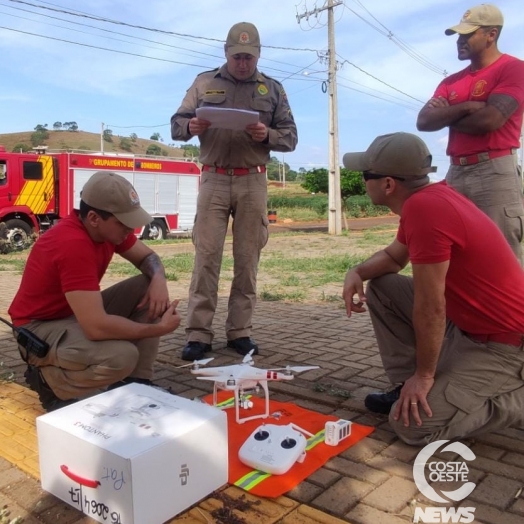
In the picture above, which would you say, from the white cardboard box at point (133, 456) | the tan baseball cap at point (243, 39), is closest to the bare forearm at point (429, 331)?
the white cardboard box at point (133, 456)

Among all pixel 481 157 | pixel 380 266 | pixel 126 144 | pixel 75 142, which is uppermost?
pixel 126 144

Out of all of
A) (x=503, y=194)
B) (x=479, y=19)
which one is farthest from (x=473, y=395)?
(x=479, y=19)

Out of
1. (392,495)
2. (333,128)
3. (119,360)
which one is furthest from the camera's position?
(333,128)

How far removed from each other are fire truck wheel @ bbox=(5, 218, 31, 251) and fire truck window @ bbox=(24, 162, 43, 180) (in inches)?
47.9

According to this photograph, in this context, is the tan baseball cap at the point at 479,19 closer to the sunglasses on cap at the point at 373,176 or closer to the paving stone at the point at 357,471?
the sunglasses on cap at the point at 373,176

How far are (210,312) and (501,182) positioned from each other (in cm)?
204

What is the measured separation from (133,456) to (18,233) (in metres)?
13.5

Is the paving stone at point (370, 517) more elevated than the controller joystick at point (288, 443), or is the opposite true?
the controller joystick at point (288, 443)

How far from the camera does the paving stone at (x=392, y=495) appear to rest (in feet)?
6.37

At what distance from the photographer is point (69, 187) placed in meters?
15.9

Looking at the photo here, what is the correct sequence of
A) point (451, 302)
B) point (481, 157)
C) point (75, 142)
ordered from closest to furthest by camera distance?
point (451, 302), point (481, 157), point (75, 142)

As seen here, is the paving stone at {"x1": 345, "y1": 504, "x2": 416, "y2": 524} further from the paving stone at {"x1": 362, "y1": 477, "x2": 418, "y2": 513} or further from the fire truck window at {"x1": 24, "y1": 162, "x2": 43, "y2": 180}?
the fire truck window at {"x1": 24, "y1": 162, "x2": 43, "y2": 180}

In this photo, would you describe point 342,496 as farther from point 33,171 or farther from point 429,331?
point 33,171

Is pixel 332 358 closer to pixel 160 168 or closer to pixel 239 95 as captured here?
pixel 239 95
